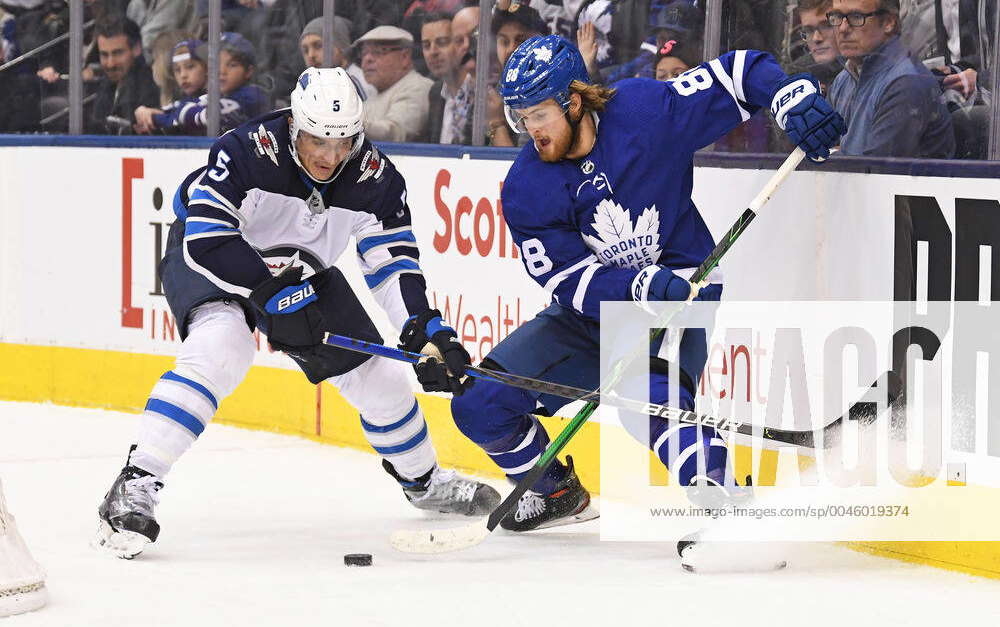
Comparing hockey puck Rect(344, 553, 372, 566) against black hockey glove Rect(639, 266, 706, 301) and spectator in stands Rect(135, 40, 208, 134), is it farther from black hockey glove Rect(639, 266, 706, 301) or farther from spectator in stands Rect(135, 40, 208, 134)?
spectator in stands Rect(135, 40, 208, 134)

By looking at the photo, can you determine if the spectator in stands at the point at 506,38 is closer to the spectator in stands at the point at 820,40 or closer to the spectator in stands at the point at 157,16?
the spectator in stands at the point at 820,40

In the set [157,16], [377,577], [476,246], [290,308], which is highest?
[157,16]

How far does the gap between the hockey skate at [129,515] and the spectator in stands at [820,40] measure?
73.8 inches

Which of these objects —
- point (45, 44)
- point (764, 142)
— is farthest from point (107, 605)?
point (45, 44)

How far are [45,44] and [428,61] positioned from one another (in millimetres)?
1976

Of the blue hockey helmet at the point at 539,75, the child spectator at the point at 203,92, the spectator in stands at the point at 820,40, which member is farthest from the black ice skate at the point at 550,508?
the child spectator at the point at 203,92

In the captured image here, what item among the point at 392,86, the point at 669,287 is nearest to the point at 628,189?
the point at 669,287

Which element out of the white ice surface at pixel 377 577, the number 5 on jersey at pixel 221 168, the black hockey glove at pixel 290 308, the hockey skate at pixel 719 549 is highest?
the number 5 on jersey at pixel 221 168

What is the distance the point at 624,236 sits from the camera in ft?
12.3

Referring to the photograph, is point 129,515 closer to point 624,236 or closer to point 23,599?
point 23,599

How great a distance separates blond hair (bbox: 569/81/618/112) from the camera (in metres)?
3.70

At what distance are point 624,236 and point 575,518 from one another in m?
0.86

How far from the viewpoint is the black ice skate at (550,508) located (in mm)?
4184

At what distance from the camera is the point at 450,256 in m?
5.13
